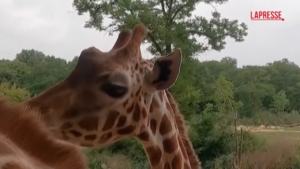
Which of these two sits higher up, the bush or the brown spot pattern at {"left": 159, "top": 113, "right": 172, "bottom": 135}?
the brown spot pattern at {"left": 159, "top": 113, "right": 172, "bottom": 135}

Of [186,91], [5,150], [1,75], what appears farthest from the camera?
[186,91]

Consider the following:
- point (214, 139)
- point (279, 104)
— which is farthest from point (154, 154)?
point (279, 104)

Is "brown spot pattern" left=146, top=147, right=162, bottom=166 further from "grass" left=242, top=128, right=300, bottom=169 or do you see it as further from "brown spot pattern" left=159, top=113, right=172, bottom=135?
"grass" left=242, top=128, right=300, bottom=169

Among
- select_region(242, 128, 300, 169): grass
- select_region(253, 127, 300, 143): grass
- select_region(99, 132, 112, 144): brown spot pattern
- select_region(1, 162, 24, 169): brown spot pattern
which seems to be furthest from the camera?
select_region(253, 127, 300, 143): grass

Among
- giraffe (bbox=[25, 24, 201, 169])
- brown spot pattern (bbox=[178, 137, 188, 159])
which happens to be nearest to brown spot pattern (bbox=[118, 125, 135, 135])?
giraffe (bbox=[25, 24, 201, 169])

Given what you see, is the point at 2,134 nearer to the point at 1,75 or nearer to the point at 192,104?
Answer: the point at 1,75

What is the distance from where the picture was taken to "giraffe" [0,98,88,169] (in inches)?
27.7

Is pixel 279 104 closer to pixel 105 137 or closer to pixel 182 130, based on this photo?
pixel 182 130

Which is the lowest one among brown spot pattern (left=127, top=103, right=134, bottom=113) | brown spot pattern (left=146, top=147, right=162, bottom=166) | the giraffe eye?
brown spot pattern (left=146, top=147, right=162, bottom=166)

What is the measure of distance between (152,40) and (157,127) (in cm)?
808

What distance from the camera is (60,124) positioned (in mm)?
1542

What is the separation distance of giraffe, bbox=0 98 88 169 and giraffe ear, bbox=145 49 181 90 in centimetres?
92

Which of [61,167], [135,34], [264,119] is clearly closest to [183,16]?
[264,119]

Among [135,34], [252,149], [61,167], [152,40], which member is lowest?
[252,149]
